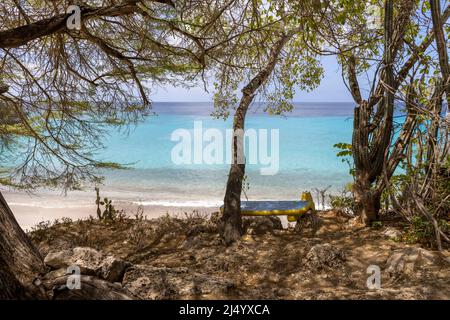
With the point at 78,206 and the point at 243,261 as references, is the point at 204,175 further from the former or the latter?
the point at 243,261

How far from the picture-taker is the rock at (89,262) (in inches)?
153

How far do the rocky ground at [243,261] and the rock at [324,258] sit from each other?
12 mm

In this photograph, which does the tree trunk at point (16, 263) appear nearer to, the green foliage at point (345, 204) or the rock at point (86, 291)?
the rock at point (86, 291)

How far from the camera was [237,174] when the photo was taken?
6.57 metres

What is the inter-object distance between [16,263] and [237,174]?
12.3 feet

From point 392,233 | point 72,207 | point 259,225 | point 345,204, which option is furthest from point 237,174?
point 72,207

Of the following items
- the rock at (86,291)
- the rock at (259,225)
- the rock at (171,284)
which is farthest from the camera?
the rock at (259,225)

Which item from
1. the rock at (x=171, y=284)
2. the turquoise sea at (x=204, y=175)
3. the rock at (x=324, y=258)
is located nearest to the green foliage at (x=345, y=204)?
the turquoise sea at (x=204, y=175)

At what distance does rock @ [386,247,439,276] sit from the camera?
4.63m

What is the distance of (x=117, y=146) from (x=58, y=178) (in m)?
30.5

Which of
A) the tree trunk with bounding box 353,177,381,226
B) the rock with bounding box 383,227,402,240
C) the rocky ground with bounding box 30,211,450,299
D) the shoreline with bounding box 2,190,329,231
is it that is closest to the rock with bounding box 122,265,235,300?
the rocky ground with bounding box 30,211,450,299
